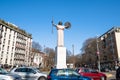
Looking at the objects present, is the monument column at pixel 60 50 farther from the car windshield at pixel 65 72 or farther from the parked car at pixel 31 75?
the car windshield at pixel 65 72

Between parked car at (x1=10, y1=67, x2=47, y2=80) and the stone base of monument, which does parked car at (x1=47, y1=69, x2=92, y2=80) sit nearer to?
parked car at (x1=10, y1=67, x2=47, y2=80)

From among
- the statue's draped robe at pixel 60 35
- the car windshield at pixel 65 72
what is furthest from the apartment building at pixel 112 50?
the car windshield at pixel 65 72

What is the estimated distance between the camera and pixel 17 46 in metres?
79.0

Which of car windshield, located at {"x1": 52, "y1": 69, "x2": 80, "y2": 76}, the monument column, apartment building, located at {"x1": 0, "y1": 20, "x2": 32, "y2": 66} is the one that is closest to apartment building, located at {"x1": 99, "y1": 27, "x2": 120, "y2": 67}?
apartment building, located at {"x1": 0, "y1": 20, "x2": 32, "y2": 66}

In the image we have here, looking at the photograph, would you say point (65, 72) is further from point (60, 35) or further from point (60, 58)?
point (60, 35)

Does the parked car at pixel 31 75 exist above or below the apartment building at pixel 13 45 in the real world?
below

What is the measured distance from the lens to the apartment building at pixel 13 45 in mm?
68919

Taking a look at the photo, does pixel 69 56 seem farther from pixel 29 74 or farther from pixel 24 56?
pixel 29 74

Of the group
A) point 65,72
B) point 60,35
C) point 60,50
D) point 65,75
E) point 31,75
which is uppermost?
point 60,35

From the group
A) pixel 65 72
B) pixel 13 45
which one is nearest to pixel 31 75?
pixel 65 72

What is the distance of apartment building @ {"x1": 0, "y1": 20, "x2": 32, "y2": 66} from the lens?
68.9 metres

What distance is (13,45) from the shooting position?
76000mm

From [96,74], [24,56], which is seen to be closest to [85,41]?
[24,56]

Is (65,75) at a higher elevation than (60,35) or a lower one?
lower
